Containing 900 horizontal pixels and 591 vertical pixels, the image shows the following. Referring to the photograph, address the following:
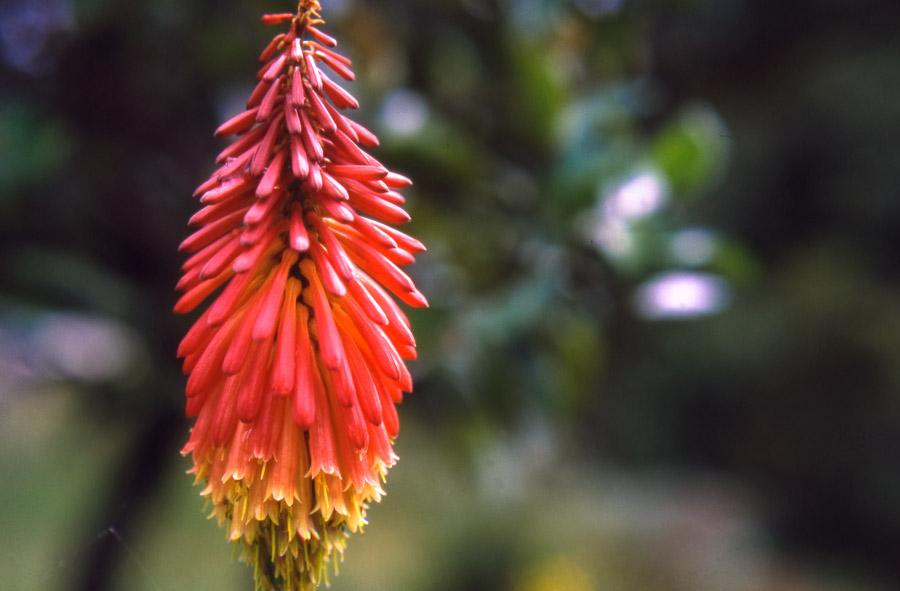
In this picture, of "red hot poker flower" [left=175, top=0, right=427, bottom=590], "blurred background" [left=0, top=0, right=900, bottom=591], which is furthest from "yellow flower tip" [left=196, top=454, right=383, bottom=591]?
"blurred background" [left=0, top=0, right=900, bottom=591]

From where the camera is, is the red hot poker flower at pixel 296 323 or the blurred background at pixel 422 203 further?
the blurred background at pixel 422 203

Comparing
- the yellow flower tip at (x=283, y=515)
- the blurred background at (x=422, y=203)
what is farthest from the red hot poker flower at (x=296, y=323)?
the blurred background at (x=422, y=203)

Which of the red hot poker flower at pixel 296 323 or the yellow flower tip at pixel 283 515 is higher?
the red hot poker flower at pixel 296 323

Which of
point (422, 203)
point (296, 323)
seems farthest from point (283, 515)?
point (422, 203)

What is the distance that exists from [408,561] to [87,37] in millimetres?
6724

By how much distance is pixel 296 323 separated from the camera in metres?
Answer: 1.17

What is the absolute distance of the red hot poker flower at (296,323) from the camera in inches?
41.6

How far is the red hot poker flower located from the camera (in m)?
1.06

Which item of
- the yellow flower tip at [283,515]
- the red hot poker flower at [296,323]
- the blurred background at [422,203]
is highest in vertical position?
the blurred background at [422,203]

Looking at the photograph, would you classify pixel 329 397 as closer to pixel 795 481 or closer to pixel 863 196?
pixel 863 196

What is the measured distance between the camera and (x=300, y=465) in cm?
117

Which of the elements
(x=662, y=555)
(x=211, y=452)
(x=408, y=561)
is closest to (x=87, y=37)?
(x=211, y=452)

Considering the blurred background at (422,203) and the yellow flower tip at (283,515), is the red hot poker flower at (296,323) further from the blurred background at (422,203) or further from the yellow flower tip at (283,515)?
the blurred background at (422,203)

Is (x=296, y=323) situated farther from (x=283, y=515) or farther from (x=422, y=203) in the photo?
(x=422, y=203)
